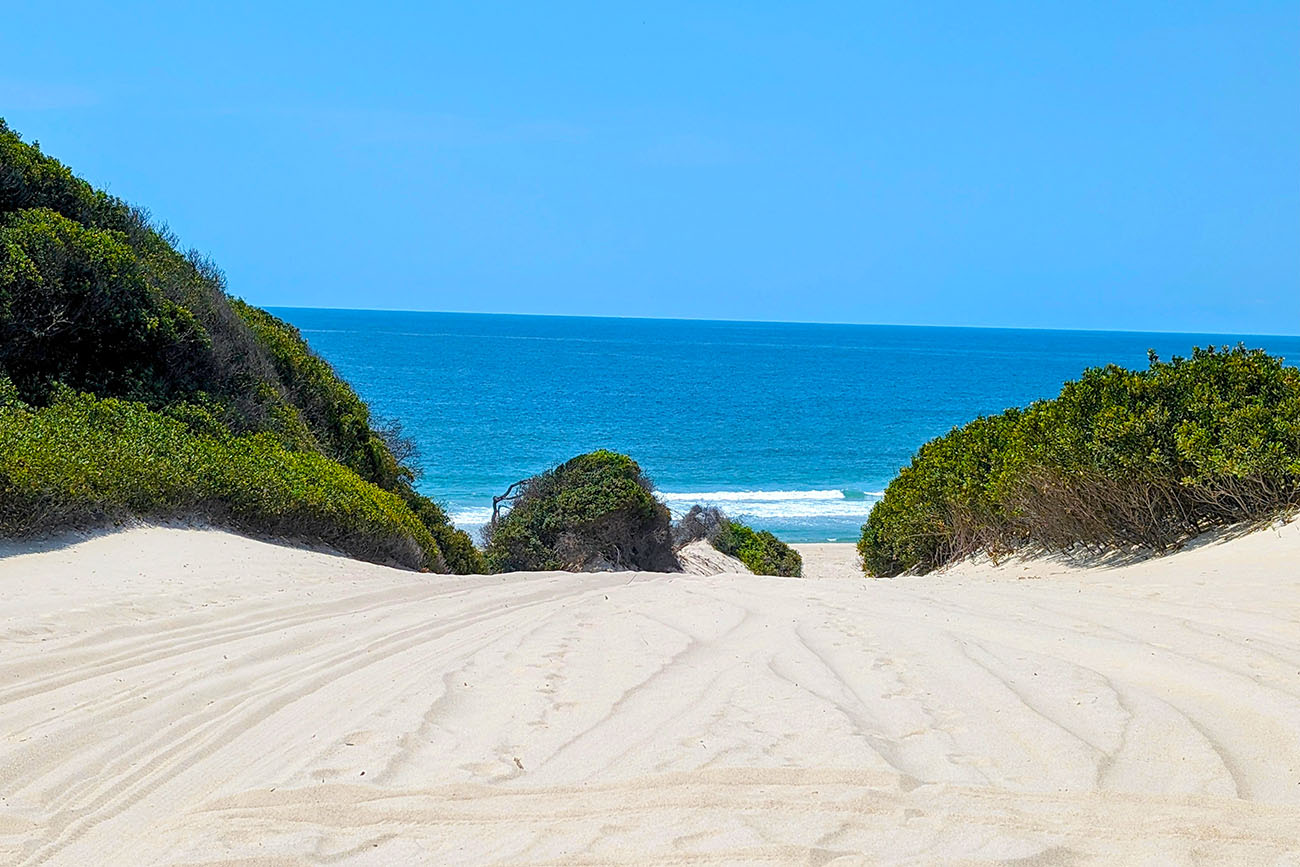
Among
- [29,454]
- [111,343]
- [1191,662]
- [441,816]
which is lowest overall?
[441,816]

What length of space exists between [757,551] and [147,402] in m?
15.8

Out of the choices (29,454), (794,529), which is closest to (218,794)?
(29,454)

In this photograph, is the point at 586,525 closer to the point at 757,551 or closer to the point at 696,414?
the point at 757,551

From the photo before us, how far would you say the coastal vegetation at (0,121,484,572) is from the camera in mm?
9898

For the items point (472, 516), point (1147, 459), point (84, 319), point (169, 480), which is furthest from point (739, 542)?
point (169, 480)

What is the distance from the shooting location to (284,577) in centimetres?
873

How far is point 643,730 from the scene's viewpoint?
4.07 m

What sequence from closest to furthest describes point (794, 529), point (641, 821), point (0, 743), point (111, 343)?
1. point (641, 821)
2. point (0, 743)
3. point (111, 343)
4. point (794, 529)

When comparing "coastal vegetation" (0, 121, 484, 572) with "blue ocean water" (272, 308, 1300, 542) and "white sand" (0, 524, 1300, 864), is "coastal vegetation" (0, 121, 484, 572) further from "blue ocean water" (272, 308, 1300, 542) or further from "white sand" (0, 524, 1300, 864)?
"blue ocean water" (272, 308, 1300, 542)

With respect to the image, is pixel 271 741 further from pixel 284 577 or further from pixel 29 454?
pixel 29 454

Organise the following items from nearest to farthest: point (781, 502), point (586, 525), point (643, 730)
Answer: point (643, 730) < point (586, 525) < point (781, 502)

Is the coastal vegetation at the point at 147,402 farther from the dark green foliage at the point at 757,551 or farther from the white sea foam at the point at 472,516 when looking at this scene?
the white sea foam at the point at 472,516

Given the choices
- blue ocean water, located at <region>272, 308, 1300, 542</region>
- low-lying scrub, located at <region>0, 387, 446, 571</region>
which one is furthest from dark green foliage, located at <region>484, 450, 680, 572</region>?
blue ocean water, located at <region>272, 308, 1300, 542</region>

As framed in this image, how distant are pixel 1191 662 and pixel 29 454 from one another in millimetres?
8754
